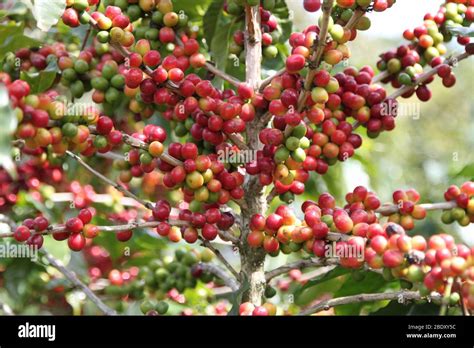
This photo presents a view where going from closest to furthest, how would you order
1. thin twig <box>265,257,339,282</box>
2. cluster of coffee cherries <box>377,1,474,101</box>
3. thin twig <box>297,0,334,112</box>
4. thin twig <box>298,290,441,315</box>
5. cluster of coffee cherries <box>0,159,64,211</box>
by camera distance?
thin twig <box>297,0,334,112</box> → thin twig <box>298,290,441,315</box> → thin twig <box>265,257,339,282</box> → cluster of coffee cherries <box>377,1,474,101</box> → cluster of coffee cherries <box>0,159,64,211</box>

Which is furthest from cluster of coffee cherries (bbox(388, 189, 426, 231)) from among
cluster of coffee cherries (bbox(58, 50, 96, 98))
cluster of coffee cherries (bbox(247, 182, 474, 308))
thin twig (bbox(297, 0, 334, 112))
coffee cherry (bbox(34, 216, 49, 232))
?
cluster of coffee cherries (bbox(58, 50, 96, 98))

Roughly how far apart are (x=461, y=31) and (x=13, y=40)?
168cm

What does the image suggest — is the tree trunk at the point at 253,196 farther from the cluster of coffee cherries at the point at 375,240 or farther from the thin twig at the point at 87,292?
the thin twig at the point at 87,292

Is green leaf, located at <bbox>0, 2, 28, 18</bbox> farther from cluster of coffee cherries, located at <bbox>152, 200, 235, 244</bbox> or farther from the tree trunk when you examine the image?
cluster of coffee cherries, located at <bbox>152, 200, 235, 244</bbox>

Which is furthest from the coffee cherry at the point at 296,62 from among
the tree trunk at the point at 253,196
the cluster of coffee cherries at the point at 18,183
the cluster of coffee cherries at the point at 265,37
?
the cluster of coffee cherries at the point at 18,183

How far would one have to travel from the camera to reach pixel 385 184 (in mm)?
4168

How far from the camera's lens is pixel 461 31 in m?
2.24

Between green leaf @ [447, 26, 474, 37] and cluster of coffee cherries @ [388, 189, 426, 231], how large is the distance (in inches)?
22.3

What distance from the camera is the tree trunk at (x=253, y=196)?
2211mm

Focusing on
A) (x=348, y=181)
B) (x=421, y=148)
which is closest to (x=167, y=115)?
(x=348, y=181)

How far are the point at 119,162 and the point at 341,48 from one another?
897mm

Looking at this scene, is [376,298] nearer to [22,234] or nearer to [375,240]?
[375,240]

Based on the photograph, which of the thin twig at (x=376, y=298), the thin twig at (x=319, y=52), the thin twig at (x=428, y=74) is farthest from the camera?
the thin twig at (x=428, y=74)

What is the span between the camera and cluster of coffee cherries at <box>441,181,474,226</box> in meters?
1.98
